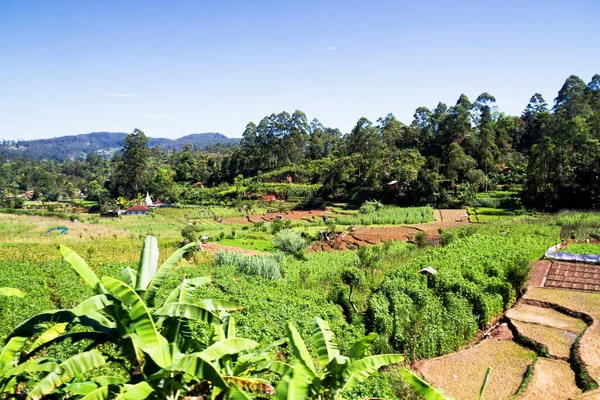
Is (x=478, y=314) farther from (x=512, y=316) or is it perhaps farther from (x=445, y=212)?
(x=445, y=212)

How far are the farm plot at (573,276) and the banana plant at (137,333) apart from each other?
13184 millimetres

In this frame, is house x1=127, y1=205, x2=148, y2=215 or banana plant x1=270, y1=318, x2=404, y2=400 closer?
banana plant x1=270, y1=318, x2=404, y2=400

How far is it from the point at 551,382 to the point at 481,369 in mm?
1211

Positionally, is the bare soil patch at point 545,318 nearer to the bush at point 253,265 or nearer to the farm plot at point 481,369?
the farm plot at point 481,369

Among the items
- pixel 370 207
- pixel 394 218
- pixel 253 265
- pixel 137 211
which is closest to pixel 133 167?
pixel 137 211

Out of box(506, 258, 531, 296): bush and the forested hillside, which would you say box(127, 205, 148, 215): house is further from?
box(506, 258, 531, 296): bush

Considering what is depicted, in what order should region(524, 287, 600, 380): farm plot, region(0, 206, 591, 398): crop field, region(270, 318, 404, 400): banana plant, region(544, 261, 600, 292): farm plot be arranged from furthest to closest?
region(544, 261, 600, 292): farm plot → region(0, 206, 591, 398): crop field → region(524, 287, 600, 380): farm plot → region(270, 318, 404, 400): banana plant

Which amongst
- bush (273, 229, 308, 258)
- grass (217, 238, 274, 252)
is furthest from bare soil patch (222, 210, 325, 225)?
bush (273, 229, 308, 258)

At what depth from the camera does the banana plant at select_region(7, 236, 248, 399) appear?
2.78m

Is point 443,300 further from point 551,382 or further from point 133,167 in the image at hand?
point 133,167

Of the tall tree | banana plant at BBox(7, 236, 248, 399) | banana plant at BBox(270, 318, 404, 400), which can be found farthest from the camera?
the tall tree

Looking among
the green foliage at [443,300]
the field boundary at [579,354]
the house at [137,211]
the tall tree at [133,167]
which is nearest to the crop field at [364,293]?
the green foliage at [443,300]

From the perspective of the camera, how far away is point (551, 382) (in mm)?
7281

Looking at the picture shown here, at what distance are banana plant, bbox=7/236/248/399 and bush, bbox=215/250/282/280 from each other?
29.7 ft
